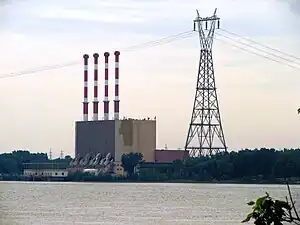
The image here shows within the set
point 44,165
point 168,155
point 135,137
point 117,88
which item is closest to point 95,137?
point 135,137

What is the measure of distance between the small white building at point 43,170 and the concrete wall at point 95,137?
21.4ft

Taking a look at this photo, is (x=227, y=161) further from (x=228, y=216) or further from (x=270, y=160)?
(x=228, y=216)

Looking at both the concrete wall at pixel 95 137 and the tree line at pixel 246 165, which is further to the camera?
the concrete wall at pixel 95 137

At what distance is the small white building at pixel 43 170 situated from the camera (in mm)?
72500

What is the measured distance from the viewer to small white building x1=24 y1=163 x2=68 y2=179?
7250cm

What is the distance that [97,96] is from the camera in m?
56.1

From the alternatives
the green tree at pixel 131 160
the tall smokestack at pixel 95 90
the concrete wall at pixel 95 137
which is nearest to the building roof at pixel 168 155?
the green tree at pixel 131 160

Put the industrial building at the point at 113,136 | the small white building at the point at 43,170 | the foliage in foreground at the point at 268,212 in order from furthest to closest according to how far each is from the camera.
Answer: the small white building at the point at 43,170
the industrial building at the point at 113,136
the foliage in foreground at the point at 268,212

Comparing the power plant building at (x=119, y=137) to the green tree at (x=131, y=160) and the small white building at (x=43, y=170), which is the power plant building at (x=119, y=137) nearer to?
the green tree at (x=131, y=160)

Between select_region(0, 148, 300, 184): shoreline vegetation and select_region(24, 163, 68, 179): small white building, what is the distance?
20.4 ft

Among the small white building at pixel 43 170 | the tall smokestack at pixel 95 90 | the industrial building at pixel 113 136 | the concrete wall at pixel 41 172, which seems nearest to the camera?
the tall smokestack at pixel 95 90

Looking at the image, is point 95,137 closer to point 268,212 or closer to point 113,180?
point 113,180

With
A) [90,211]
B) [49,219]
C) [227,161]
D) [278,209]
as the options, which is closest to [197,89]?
[227,161]

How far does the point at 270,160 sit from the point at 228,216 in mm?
28522
